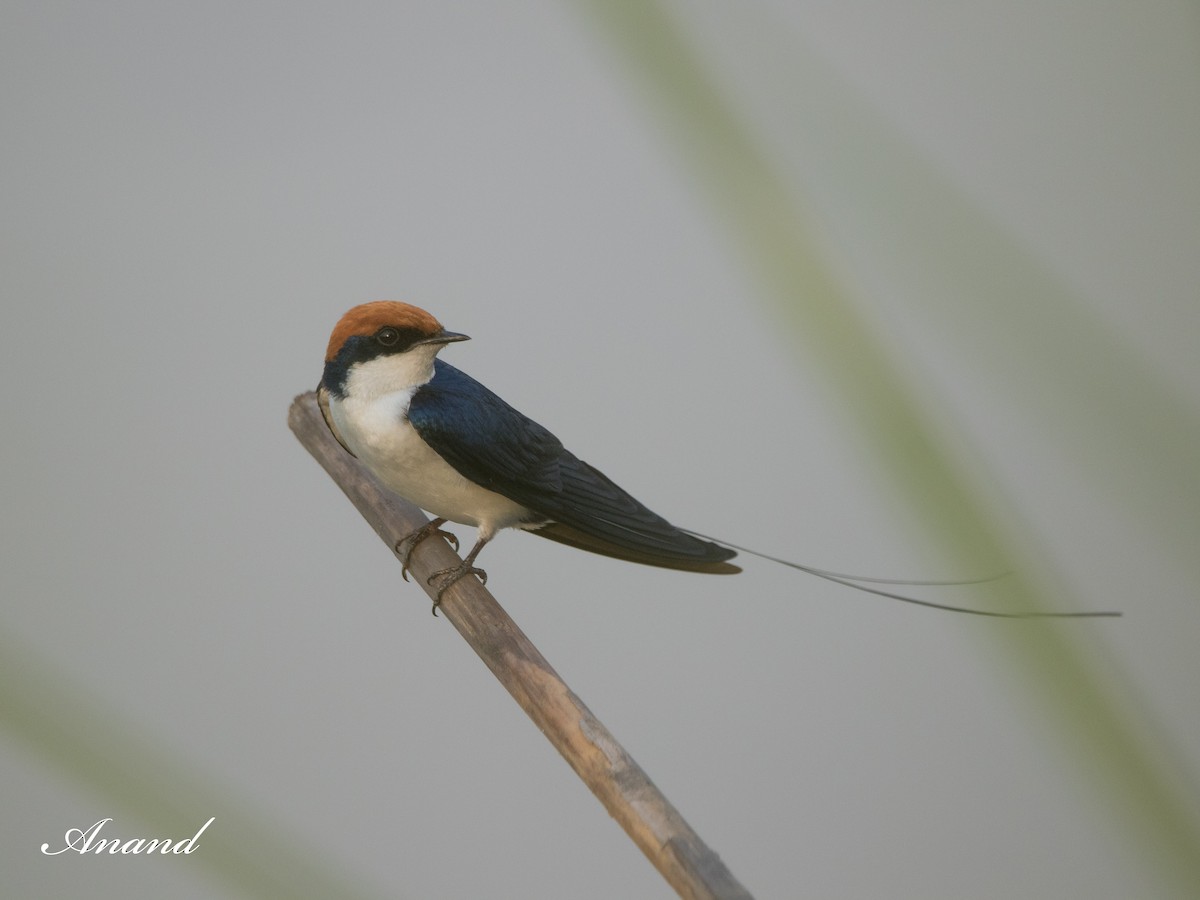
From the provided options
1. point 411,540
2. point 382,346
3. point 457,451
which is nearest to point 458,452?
point 457,451

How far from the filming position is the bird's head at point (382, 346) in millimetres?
1003

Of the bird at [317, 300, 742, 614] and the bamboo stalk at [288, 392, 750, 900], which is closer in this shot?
the bamboo stalk at [288, 392, 750, 900]

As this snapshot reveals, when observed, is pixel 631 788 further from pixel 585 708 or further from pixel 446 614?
pixel 446 614

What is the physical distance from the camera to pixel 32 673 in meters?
0.37

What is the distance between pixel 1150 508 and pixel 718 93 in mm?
161

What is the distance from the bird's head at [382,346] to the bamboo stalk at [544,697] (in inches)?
9.0

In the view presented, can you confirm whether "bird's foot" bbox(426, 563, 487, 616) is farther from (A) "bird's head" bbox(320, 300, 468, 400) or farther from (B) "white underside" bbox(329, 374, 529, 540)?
(A) "bird's head" bbox(320, 300, 468, 400)

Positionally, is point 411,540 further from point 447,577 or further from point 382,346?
point 382,346

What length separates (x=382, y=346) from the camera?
1.01 m

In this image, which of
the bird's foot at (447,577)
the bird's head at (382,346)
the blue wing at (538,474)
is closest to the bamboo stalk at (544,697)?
the bird's foot at (447,577)

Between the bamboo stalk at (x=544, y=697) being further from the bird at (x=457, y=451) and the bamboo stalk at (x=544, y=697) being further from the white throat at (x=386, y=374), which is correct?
the white throat at (x=386, y=374)

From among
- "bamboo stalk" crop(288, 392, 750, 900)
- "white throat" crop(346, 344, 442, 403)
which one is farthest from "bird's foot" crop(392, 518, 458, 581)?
"white throat" crop(346, 344, 442, 403)

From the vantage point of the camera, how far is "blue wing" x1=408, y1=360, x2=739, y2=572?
1017mm

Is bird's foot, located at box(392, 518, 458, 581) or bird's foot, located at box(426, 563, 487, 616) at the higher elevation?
bird's foot, located at box(392, 518, 458, 581)
